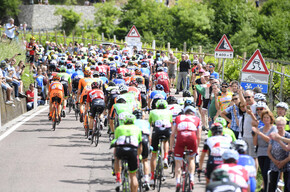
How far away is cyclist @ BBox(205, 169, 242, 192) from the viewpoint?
21.1 feet

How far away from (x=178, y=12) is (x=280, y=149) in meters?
60.0

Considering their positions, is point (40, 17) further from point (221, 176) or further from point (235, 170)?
point (221, 176)

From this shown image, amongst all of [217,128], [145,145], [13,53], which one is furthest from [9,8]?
[217,128]

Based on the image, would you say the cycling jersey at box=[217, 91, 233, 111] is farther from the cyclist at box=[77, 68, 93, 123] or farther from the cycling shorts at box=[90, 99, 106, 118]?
the cyclist at box=[77, 68, 93, 123]

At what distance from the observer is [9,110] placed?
20.0 m

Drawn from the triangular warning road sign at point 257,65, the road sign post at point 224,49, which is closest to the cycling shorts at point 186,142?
the triangular warning road sign at point 257,65

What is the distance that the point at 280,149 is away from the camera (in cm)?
996

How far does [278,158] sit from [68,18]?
59404mm

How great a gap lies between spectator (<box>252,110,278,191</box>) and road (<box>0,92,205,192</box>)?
151cm

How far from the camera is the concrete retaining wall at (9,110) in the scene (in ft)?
61.8

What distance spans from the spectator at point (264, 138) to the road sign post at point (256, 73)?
3.86m

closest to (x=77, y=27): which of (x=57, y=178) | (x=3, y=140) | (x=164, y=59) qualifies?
(x=164, y=59)

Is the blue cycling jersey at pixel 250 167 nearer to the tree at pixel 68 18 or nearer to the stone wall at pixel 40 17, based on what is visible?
the tree at pixel 68 18

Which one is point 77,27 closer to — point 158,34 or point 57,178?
point 158,34
